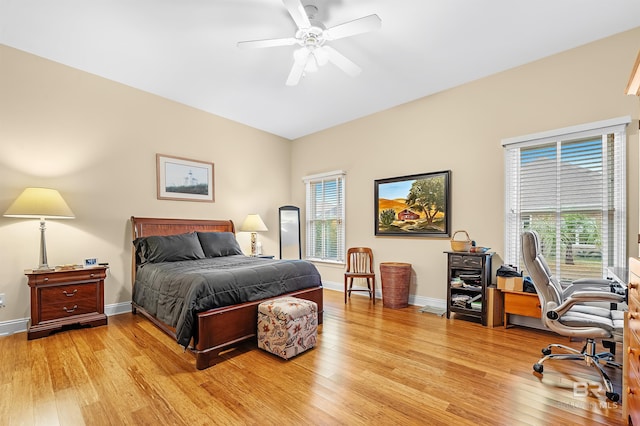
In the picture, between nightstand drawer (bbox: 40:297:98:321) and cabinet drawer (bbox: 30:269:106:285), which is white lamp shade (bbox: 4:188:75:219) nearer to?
cabinet drawer (bbox: 30:269:106:285)

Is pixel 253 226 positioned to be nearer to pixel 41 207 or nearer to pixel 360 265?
pixel 360 265

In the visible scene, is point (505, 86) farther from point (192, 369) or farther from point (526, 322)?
point (192, 369)

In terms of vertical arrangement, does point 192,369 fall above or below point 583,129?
below

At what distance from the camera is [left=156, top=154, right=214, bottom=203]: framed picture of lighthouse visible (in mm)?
4219

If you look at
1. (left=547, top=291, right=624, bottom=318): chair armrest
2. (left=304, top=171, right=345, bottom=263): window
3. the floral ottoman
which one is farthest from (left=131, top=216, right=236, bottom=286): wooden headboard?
(left=547, top=291, right=624, bottom=318): chair armrest

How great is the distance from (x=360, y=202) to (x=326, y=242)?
1094 millimetres

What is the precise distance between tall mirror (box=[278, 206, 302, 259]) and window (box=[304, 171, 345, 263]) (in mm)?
224

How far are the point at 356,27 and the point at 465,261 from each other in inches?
110

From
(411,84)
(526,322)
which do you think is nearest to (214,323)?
(526,322)

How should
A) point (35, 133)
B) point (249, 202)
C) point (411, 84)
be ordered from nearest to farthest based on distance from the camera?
point (35, 133) → point (411, 84) → point (249, 202)

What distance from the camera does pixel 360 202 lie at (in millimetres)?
4922

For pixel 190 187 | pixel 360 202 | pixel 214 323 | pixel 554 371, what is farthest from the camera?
pixel 360 202

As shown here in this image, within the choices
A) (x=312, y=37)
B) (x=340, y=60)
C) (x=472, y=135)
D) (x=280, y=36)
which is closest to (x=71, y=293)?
(x=280, y=36)

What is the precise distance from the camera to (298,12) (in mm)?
2180
